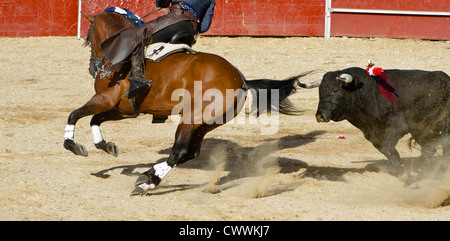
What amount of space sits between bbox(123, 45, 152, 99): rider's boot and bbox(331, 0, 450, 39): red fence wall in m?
8.09

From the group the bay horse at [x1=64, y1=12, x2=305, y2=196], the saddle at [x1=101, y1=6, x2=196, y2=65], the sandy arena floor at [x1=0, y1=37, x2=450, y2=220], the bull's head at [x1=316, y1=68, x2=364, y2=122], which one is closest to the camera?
the sandy arena floor at [x1=0, y1=37, x2=450, y2=220]

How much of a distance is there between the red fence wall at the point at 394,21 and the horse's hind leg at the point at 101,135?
7.95 m

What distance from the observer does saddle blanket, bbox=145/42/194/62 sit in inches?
253

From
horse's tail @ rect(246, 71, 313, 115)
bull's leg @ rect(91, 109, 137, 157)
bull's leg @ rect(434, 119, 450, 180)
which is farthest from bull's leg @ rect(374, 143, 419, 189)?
bull's leg @ rect(91, 109, 137, 157)

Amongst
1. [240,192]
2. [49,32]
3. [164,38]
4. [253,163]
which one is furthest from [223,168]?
[49,32]

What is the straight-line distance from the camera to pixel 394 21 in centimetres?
1365

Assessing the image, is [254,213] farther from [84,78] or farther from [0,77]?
[0,77]

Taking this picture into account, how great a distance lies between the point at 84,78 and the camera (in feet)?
39.6

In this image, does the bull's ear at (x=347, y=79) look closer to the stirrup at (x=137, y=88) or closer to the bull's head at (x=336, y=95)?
the bull's head at (x=336, y=95)

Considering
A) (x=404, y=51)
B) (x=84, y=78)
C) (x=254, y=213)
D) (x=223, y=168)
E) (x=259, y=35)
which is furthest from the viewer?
(x=259, y=35)

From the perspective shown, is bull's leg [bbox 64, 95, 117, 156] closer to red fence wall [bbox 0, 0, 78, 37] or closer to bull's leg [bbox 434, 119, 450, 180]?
bull's leg [bbox 434, 119, 450, 180]

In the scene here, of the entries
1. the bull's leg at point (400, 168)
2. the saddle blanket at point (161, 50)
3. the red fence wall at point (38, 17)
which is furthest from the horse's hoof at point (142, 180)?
the red fence wall at point (38, 17)

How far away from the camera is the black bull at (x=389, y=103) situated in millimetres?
6578

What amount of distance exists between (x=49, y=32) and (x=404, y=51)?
23.9ft
